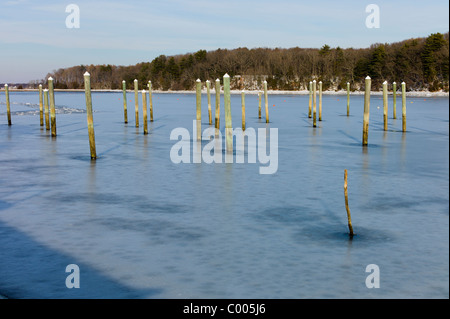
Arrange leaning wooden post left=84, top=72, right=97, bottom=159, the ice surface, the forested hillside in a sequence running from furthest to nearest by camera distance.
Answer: the forested hillside < leaning wooden post left=84, top=72, right=97, bottom=159 < the ice surface

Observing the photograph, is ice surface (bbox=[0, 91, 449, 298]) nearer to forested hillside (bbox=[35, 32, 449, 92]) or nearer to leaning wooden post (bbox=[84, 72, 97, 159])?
leaning wooden post (bbox=[84, 72, 97, 159])

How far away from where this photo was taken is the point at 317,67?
134625mm

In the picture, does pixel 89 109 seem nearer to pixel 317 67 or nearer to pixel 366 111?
pixel 366 111

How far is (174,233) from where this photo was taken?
11.4m

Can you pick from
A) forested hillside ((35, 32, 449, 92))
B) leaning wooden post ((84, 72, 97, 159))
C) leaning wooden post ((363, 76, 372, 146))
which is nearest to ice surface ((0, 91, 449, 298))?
leaning wooden post ((84, 72, 97, 159))

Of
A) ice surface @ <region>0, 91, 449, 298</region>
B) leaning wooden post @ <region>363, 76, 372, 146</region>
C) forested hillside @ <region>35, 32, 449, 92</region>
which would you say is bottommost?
ice surface @ <region>0, 91, 449, 298</region>

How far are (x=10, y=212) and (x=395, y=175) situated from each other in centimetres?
1186

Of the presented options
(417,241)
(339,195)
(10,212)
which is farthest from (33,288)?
(339,195)

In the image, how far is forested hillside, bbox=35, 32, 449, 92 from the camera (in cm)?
10019

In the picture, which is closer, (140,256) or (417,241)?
(140,256)

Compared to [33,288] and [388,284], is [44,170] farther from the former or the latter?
[388,284]

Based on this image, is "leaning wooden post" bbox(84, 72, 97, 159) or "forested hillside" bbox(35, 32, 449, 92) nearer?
"leaning wooden post" bbox(84, 72, 97, 159)

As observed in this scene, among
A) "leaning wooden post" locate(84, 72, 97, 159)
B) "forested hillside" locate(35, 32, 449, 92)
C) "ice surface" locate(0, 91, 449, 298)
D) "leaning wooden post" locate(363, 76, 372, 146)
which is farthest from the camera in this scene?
"forested hillside" locate(35, 32, 449, 92)

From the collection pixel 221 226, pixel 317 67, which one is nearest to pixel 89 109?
pixel 221 226
